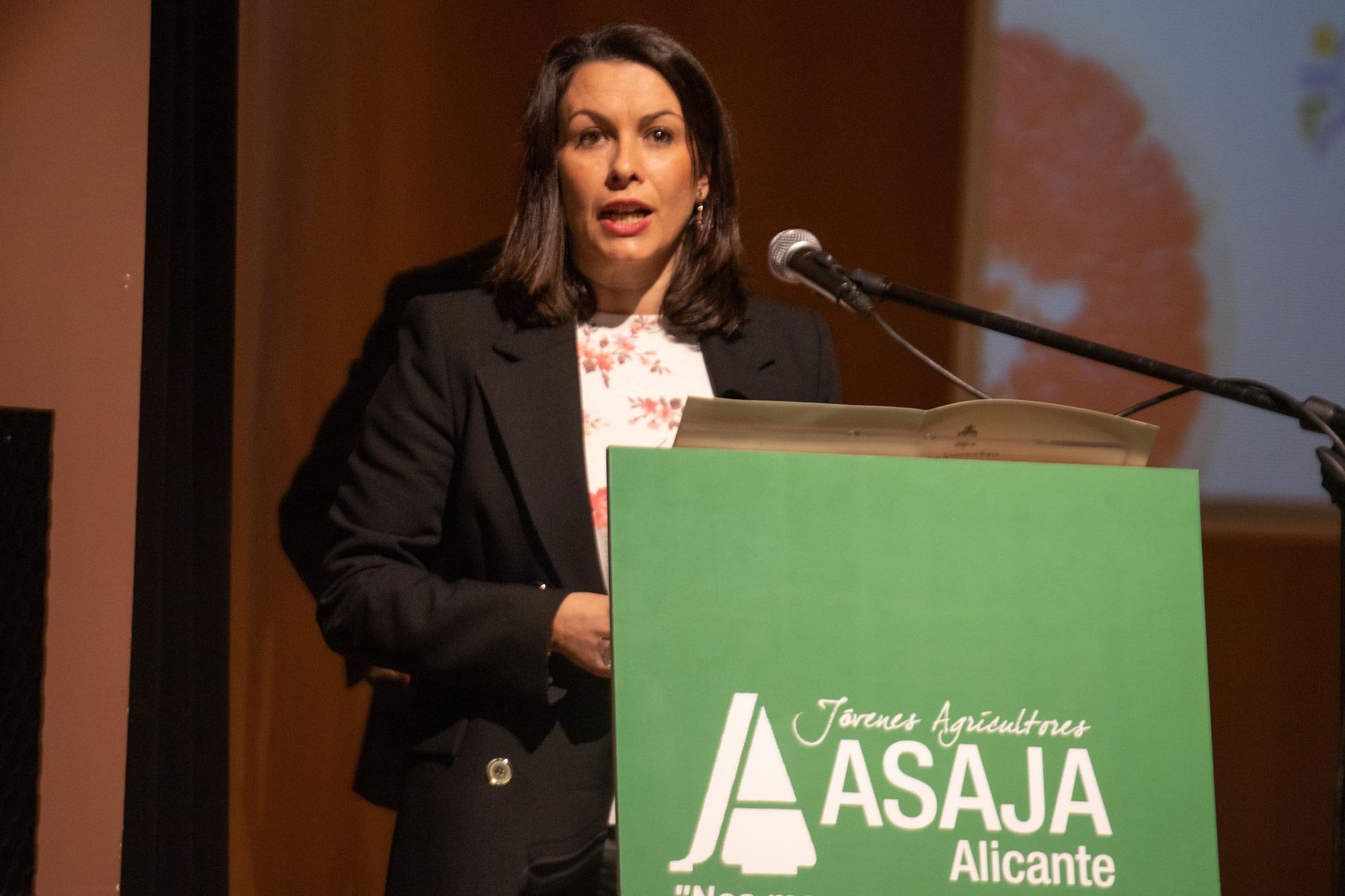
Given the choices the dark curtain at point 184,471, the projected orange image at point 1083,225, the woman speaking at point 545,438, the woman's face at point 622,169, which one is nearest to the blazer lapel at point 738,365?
the woman speaking at point 545,438

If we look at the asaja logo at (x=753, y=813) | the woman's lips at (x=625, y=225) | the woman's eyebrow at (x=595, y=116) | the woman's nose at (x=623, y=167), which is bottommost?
the asaja logo at (x=753, y=813)

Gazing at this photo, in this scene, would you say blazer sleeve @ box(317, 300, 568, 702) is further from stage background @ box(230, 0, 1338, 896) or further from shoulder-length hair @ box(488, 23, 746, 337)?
stage background @ box(230, 0, 1338, 896)

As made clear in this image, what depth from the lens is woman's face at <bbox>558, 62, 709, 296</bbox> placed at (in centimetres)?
152

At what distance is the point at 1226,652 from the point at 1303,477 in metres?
0.38

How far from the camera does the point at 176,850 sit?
5.75 ft

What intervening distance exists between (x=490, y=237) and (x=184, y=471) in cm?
74

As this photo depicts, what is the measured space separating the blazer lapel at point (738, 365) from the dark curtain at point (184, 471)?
0.80 m

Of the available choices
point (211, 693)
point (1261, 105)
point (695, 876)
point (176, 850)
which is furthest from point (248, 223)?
point (1261, 105)

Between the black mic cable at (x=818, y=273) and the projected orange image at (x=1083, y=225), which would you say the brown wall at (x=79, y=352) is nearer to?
the black mic cable at (x=818, y=273)

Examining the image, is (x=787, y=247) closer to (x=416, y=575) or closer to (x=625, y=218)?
(x=625, y=218)

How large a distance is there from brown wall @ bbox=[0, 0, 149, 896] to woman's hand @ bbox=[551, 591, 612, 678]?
35.8 inches

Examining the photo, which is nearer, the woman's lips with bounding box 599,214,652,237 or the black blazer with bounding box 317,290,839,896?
the black blazer with bounding box 317,290,839,896

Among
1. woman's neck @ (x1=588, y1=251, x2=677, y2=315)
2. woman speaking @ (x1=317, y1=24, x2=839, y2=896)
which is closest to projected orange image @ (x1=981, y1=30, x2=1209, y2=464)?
woman speaking @ (x1=317, y1=24, x2=839, y2=896)

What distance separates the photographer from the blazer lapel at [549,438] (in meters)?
1.35
